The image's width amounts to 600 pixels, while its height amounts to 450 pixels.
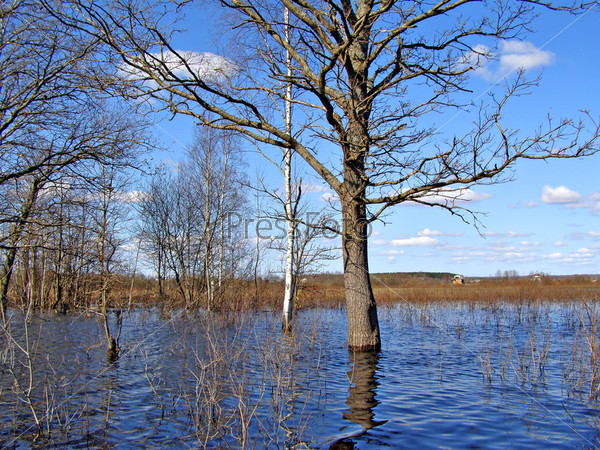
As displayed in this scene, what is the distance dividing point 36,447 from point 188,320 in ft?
41.5

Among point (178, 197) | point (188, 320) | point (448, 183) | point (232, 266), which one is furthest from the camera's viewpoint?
point (178, 197)

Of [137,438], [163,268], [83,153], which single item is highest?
[83,153]

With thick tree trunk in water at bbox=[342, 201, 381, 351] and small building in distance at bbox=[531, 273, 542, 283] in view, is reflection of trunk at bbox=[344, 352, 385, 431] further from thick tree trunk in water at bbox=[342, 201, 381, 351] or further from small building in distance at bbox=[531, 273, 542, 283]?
small building in distance at bbox=[531, 273, 542, 283]

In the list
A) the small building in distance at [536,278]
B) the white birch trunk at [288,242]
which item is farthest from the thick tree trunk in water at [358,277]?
the small building in distance at [536,278]

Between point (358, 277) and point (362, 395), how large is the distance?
7.98 feet

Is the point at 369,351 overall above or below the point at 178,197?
below

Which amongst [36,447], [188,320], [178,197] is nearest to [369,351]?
[36,447]

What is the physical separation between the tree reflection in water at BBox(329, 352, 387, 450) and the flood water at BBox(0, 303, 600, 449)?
0.02 m

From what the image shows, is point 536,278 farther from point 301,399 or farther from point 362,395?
point 301,399

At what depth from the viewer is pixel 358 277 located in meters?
8.17

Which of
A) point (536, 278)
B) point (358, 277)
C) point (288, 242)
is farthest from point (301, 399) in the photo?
point (536, 278)

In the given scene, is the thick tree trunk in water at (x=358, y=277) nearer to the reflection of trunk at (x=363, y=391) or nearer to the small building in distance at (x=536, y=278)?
the reflection of trunk at (x=363, y=391)

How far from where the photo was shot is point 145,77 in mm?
7770

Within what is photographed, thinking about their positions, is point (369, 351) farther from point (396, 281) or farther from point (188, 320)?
point (396, 281)
